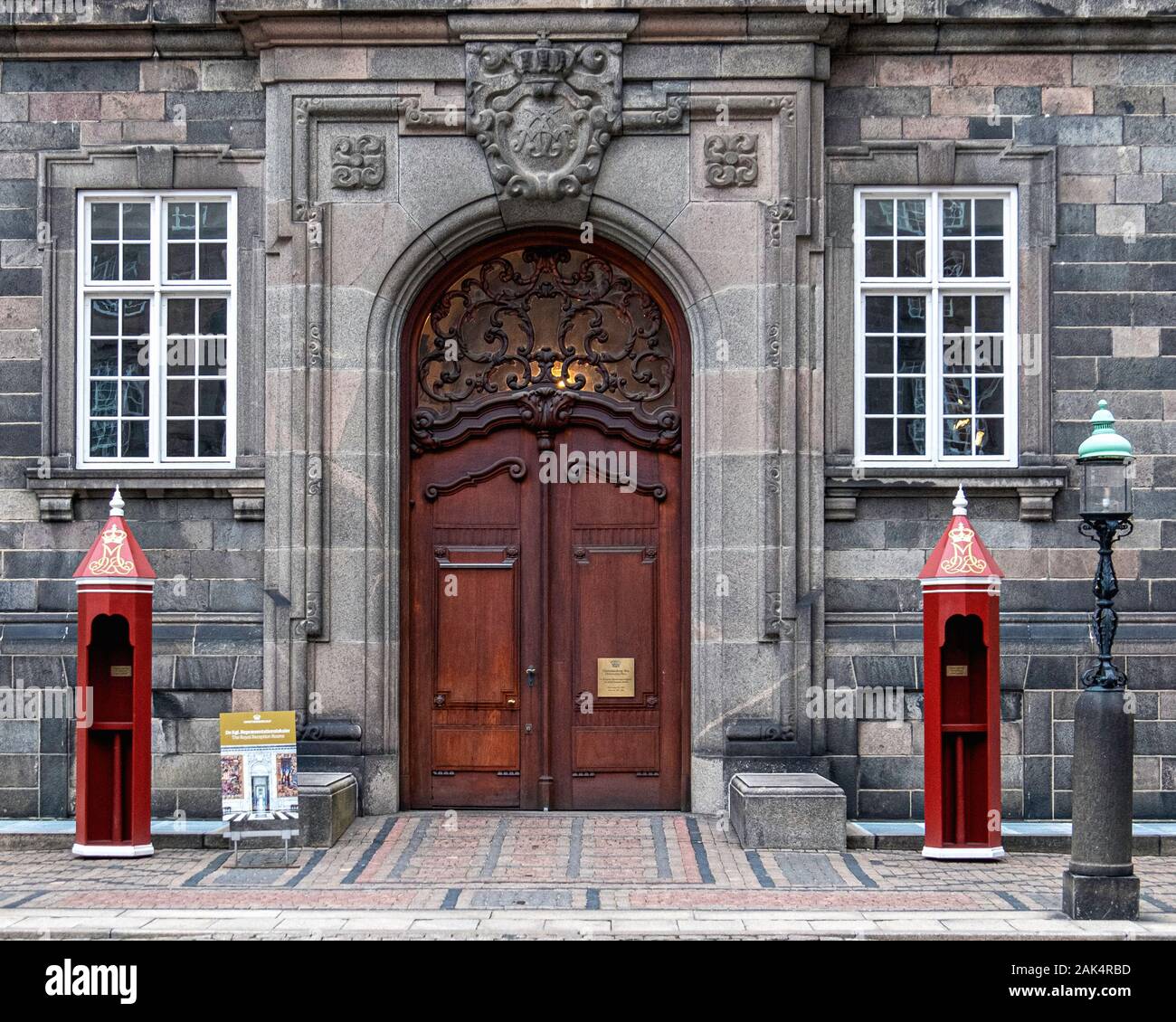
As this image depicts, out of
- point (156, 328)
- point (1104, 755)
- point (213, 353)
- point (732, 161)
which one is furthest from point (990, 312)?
point (156, 328)

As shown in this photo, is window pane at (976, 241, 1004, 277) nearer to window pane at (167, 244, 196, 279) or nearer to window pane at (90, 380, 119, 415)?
window pane at (167, 244, 196, 279)

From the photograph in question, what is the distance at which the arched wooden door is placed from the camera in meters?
14.0

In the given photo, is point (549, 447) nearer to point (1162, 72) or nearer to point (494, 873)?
point (494, 873)

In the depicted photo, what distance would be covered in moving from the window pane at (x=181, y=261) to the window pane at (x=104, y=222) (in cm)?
51

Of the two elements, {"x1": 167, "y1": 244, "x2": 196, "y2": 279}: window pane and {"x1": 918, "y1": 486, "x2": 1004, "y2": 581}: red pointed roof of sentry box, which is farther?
{"x1": 167, "y1": 244, "x2": 196, "y2": 279}: window pane

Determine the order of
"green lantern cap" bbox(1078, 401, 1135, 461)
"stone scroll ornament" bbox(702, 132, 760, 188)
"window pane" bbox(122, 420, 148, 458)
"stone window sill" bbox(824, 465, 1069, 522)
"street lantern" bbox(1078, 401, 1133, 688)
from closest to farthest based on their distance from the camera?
"street lantern" bbox(1078, 401, 1133, 688) → "green lantern cap" bbox(1078, 401, 1135, 461) → "stone scroll ornament" bbox(702, 132, 760, 188) → "stone window sill" bbox(824, 465, 1069, 522) → "window pane" bbox(122, 420, 148, 458)

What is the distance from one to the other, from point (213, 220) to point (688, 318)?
4082mm

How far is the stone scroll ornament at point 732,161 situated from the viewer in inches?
541

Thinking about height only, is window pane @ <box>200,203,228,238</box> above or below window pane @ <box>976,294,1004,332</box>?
above

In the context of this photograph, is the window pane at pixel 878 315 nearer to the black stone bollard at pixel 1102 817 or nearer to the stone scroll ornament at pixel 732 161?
the stone scroll ornament at pixel 732 161

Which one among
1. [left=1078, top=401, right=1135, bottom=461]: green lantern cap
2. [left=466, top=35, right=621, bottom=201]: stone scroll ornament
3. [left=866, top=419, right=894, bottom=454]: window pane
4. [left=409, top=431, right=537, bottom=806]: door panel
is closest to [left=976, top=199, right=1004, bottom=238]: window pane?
[left=866, top=419, right=894, bottom=454]: window pane

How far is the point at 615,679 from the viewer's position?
46.1ft

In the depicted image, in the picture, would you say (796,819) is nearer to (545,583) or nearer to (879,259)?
(545,583)

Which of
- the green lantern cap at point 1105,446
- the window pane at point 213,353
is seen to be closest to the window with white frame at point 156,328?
the window pane at point 213,353
